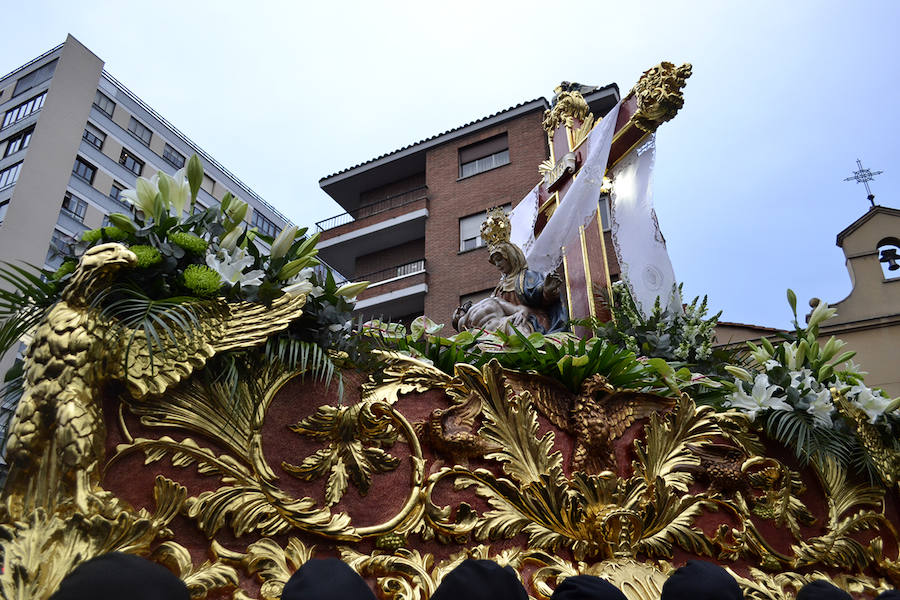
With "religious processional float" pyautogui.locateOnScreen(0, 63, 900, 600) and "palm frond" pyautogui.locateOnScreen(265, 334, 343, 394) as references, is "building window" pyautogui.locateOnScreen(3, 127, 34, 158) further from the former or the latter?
"palm frond" pyautogui.locateOnScreen(265, 334, 343, 394)

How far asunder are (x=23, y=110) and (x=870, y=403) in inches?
1018

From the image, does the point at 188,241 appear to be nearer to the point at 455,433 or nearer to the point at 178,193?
the point at 178,193

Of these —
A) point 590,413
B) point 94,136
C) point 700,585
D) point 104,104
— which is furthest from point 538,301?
point 104,104

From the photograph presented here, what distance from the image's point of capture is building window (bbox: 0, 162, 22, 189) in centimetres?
1906

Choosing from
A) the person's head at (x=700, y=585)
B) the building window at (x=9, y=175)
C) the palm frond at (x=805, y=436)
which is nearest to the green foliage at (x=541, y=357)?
the palm frond at (x=805, y=436)

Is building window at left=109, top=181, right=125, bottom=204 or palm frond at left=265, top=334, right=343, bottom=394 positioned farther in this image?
building window at left=109, top=181, right=125, bottom=204

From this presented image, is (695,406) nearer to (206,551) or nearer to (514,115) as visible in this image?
(206,551)

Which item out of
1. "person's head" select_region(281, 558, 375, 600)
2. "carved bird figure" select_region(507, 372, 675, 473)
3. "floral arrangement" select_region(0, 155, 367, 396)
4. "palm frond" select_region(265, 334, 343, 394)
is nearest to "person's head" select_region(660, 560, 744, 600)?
"carved bird figure" select_region(507, 372, 675, 473)

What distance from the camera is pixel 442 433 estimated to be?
3.24 m

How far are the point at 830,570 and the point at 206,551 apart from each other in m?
3.42

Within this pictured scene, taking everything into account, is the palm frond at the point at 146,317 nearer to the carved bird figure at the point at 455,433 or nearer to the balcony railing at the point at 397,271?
the carved bird figure at the point at 455,433

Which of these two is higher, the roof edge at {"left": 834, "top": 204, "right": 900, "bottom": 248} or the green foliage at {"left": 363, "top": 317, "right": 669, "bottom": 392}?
the roof edge at {"left": 834, "top": 204, "right": 900, "bottom": 248}

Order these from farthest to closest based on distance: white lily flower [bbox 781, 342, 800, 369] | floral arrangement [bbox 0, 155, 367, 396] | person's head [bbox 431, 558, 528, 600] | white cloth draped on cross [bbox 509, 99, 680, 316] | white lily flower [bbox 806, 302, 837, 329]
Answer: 1. white cloth draped on cross [bbox 509, 99, 680, 316]
2. white lily flower [bbox 806, 302, 837, 329]
3. white lily flower [bbox 781, 342, 800, 369]
4. floral arrangement [bbox 0, 155, 367, 396]
5. person's head [bbox 431, 558, 528, 600]

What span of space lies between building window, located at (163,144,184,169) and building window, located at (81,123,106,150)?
305 centimetres
